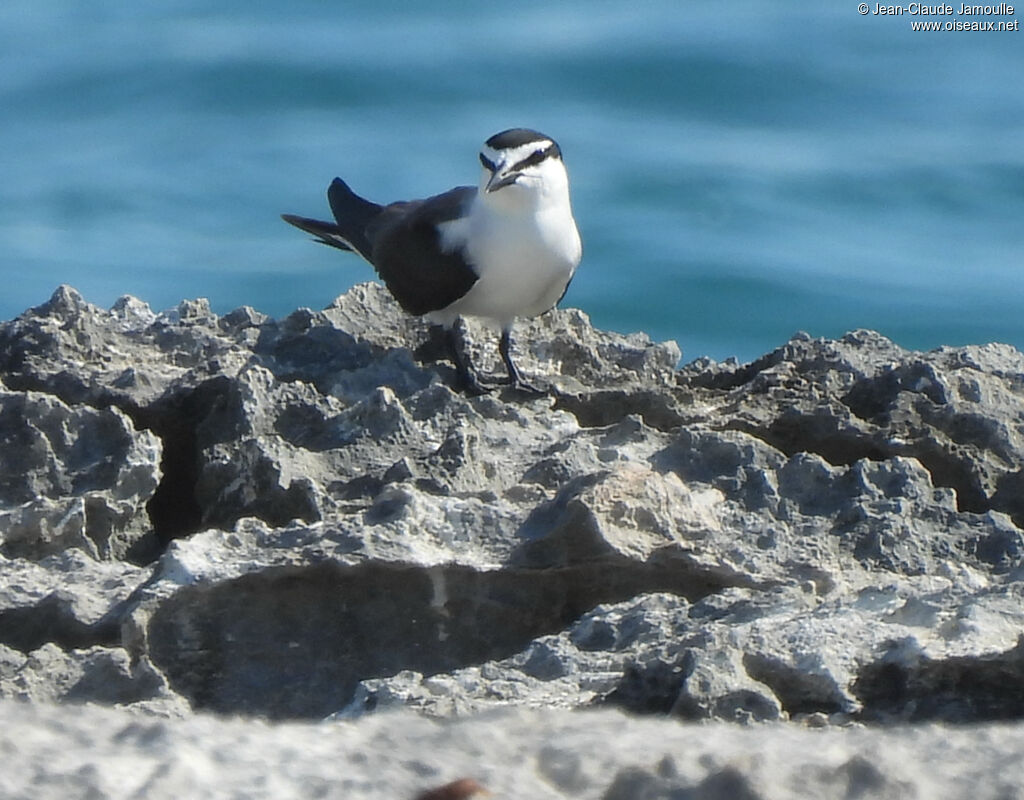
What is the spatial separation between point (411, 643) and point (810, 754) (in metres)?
1.25

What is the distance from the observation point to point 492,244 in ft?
17.3

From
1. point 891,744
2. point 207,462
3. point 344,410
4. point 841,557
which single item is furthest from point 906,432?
point 891,744

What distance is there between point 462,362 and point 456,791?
2.94 meters

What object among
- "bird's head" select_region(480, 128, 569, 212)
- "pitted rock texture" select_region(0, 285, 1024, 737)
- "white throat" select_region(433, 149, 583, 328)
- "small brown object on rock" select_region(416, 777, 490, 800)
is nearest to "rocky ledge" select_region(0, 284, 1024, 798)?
"pitted rock texture" select_region(0, 285, 1024, 737)

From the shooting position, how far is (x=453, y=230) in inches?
211

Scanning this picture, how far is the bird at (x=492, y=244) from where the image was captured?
494 cm

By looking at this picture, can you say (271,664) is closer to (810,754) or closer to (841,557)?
(841,557)

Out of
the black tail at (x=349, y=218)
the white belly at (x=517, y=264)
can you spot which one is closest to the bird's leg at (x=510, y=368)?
the white belly at (x=517, y=264)

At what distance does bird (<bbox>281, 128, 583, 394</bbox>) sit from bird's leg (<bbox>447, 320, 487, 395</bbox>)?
0.25 ft

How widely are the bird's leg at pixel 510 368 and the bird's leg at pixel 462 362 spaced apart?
0.26ft

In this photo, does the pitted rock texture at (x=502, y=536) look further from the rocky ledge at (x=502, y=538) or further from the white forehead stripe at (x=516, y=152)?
the white forehead stripe at (x=516, y=152)

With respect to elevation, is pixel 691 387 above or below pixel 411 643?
above

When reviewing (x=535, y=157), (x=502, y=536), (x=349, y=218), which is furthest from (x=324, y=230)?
(x=502, y=536)

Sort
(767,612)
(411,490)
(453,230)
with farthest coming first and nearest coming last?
(453,230) < (411,490) < (767,612)
